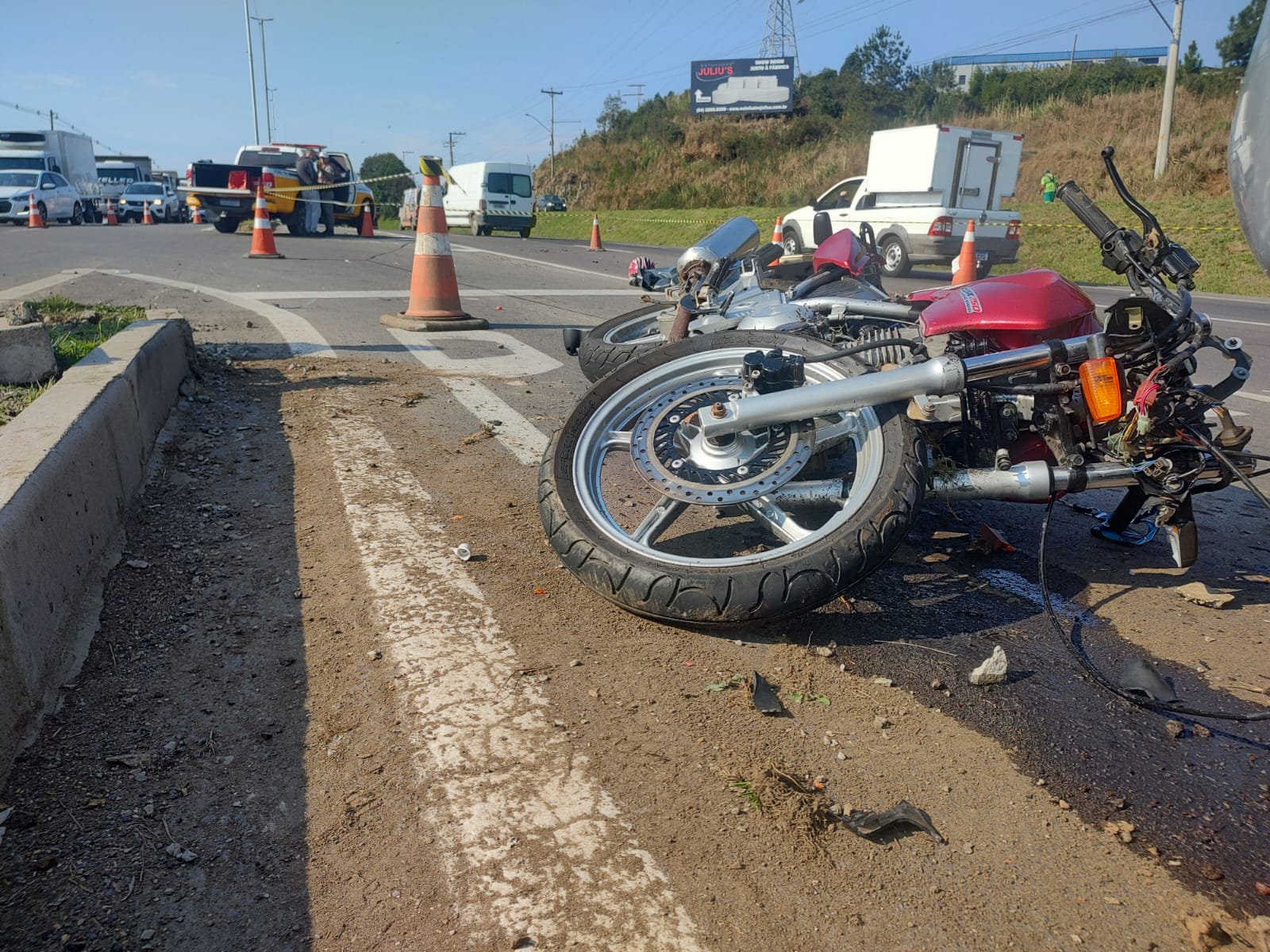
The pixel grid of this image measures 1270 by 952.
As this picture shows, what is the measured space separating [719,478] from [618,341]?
278cm

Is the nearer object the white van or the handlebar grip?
the handlebar grip

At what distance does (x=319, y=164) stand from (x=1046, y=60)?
73.1m

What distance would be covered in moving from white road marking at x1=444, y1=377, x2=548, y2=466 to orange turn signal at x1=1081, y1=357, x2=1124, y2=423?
221 centimetres

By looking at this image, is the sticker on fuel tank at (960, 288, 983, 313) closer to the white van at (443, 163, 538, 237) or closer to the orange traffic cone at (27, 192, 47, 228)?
the orange traffic cone at (27, 192, 47, 228)

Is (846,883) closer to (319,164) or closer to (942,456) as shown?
(942,456)

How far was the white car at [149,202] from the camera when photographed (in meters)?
37.5

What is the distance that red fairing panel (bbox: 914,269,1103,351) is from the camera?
3.10 metres

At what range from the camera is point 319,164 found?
2406 cm

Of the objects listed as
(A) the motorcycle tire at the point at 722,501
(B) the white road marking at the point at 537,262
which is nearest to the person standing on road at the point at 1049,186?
(A) the motorcycle tire at the point at 722,501

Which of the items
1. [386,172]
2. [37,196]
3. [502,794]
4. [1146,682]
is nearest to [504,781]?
[502,794]

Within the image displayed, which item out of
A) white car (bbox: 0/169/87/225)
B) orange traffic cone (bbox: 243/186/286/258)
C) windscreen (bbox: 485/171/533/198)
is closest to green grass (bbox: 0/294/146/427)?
orange traffic cone (bbox: 243/186/286/258)

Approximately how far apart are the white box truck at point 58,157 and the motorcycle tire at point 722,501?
35760mm

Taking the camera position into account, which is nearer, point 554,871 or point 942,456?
point 554,871

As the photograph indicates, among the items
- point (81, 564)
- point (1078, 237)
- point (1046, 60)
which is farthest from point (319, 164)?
point (1046, 60)
